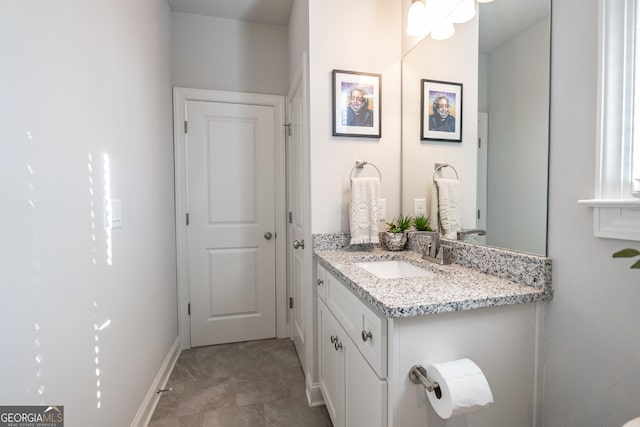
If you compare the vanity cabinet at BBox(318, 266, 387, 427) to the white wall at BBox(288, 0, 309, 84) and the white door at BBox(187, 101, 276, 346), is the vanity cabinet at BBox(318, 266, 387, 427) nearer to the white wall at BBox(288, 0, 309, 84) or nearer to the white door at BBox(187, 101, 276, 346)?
the white door at BBox(187, 101, 276, 346)

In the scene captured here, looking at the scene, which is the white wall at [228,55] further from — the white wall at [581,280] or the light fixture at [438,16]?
the white wall at [581,280]

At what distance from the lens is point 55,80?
2.77ft

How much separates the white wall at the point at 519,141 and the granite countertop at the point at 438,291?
165mm

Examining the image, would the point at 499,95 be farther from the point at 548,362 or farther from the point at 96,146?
the point at 96,146

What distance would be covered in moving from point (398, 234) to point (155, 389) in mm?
1715

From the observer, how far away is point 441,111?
1471 millimetres

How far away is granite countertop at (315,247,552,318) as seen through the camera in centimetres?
79

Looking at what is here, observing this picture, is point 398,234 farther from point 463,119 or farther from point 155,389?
point 155,389

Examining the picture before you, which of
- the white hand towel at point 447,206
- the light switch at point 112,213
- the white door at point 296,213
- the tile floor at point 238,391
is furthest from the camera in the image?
the white door at point 296,213

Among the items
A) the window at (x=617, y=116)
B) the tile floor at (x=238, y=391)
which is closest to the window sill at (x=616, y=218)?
the window at (x=617, y=116)

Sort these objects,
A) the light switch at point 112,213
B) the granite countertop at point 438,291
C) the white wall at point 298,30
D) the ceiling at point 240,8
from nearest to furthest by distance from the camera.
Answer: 1. the granite countertop at point 438,291
2. the light switch at point 112,213
3. the white wall at point 298,30
4. the ceiling at point 240,8

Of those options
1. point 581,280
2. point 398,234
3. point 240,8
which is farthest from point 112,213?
point 240,8

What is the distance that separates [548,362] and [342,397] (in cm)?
77

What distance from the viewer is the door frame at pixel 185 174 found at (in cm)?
219
